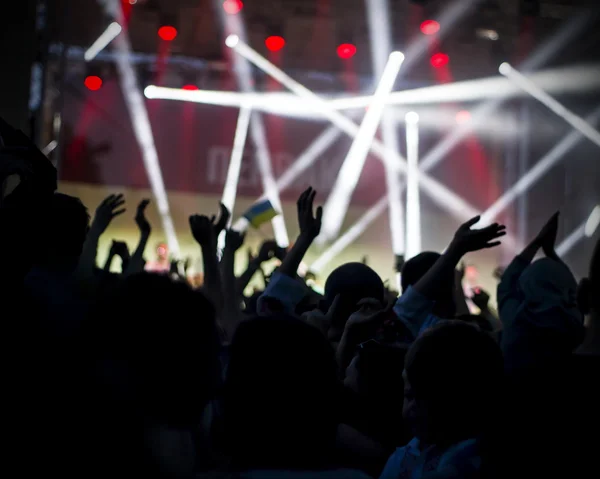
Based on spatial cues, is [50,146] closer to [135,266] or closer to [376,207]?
[135,266]

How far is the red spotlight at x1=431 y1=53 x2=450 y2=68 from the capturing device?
9.61 meters

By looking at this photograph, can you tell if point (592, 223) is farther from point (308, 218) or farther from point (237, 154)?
point (308, 218)

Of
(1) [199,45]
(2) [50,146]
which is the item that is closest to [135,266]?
(2) [50,146]

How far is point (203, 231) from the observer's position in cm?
243

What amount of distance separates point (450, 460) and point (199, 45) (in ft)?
28.3

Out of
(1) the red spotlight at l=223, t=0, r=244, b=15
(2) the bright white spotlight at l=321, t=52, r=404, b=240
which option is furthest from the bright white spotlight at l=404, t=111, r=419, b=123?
(1) the red spotlight at l=223, t=0, r=244, b=15

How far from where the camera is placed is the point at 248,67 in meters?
9.57

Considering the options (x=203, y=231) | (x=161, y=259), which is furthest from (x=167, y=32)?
(x=203, y=231)

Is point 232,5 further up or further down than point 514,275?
further up

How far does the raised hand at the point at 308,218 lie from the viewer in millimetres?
1996

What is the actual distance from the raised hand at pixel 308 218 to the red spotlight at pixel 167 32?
23.3 feet

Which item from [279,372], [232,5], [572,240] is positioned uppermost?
[232,5]

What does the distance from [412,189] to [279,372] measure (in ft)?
30.9

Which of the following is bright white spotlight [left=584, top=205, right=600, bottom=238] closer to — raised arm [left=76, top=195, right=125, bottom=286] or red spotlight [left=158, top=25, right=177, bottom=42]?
red spotlight [left=158, top=25, right=177, bottom=42]
